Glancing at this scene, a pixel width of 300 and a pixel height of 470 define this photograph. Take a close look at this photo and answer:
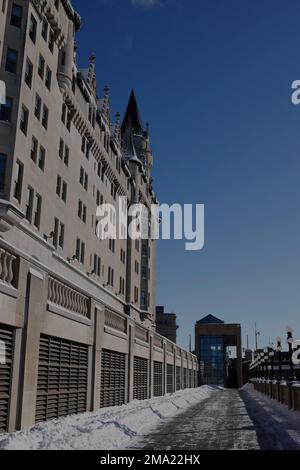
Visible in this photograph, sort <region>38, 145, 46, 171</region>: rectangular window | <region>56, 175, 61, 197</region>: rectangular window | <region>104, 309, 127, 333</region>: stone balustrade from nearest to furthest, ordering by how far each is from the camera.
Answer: <region>104, 309, 127, 333</region>: stone balustrade < <region>38, 145, 46, 171</region>: rectangular window < <region>56, 175, 61, 197</region>: rectangular window

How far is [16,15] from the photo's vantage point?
26297 millimetres

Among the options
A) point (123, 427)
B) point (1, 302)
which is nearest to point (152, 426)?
point (123, 427)

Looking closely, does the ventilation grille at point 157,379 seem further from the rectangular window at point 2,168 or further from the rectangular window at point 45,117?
the rectangular window at point 2,168

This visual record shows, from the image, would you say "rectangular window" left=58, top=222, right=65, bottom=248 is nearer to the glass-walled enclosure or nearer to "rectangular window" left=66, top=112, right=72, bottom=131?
"rectangular window" left=66, top=112, right=72, bottom=131

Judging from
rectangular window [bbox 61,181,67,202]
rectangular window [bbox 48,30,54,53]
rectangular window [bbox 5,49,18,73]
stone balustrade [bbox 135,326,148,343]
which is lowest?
stone balustrade [bbox 135,326,148,343]

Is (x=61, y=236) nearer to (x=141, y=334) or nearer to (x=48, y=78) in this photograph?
(x=141, y=334)

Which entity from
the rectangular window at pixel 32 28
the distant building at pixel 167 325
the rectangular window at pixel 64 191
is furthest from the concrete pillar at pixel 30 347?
the distant building at pixel 167 325

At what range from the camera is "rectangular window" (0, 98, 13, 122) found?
2461 cm

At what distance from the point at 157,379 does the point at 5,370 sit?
34.3 metres

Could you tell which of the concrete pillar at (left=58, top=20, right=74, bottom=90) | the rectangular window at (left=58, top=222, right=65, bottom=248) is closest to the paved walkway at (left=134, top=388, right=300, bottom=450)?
the rectangular window at (left=58, top=222, right=65, bottom=248)

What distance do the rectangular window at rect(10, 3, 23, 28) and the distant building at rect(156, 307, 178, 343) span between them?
134m

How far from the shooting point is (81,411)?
2112cm

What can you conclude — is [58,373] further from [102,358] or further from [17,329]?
[102,358]

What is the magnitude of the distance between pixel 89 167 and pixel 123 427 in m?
28.9
